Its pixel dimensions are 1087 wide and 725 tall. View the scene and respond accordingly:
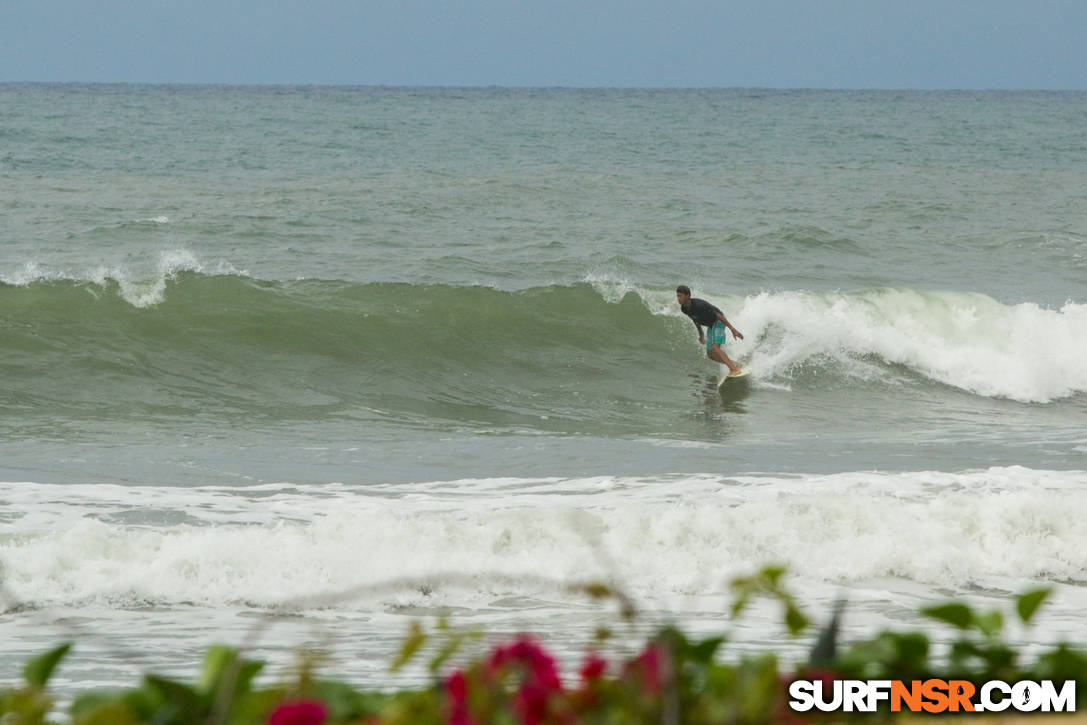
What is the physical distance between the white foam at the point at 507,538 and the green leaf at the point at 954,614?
464 centimetres

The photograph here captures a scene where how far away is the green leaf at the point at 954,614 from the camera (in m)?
2.59

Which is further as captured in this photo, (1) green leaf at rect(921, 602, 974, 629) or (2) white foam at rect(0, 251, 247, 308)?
(2) white foam at rect(0, 251, 247, 308)

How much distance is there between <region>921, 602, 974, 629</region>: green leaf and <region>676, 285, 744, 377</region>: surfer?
12331 mm

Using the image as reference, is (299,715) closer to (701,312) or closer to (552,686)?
(552,686)

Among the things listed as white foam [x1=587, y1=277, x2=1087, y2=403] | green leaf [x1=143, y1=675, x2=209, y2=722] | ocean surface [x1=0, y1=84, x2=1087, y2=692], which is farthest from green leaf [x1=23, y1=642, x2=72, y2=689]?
white foam [x1=587, y1=277, x2=1087, y2=403]

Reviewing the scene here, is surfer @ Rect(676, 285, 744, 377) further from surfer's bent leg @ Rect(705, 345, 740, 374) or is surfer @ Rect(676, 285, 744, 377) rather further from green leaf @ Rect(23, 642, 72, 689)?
green leaf @ Rect(23, 642, 72, 689)

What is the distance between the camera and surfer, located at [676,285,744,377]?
1521 centimetres

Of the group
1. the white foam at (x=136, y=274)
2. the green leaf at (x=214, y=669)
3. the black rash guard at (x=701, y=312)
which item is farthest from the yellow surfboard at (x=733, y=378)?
the green leaf at (x=214, y=669)

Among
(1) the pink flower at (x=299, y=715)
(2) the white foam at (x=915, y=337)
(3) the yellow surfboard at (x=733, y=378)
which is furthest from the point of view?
(2) the white foam at (x=915, y=337)

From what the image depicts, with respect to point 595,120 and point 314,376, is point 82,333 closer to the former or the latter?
point 314,376

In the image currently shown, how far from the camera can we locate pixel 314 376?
15.5 metres

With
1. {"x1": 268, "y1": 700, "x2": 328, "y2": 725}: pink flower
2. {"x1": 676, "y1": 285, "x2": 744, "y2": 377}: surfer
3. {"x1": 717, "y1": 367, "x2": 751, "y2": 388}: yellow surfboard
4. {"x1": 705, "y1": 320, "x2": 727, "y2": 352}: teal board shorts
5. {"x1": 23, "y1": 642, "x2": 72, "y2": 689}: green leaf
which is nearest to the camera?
{"x1": 268, "y1": 700, "x2": 328, "y2": 725}: pink flower

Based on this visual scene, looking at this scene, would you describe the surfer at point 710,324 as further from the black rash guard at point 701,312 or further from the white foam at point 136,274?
the white foam at point 136,274

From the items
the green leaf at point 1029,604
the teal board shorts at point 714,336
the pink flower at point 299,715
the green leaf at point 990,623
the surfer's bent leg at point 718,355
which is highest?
the teal board shorts at point 714,336
